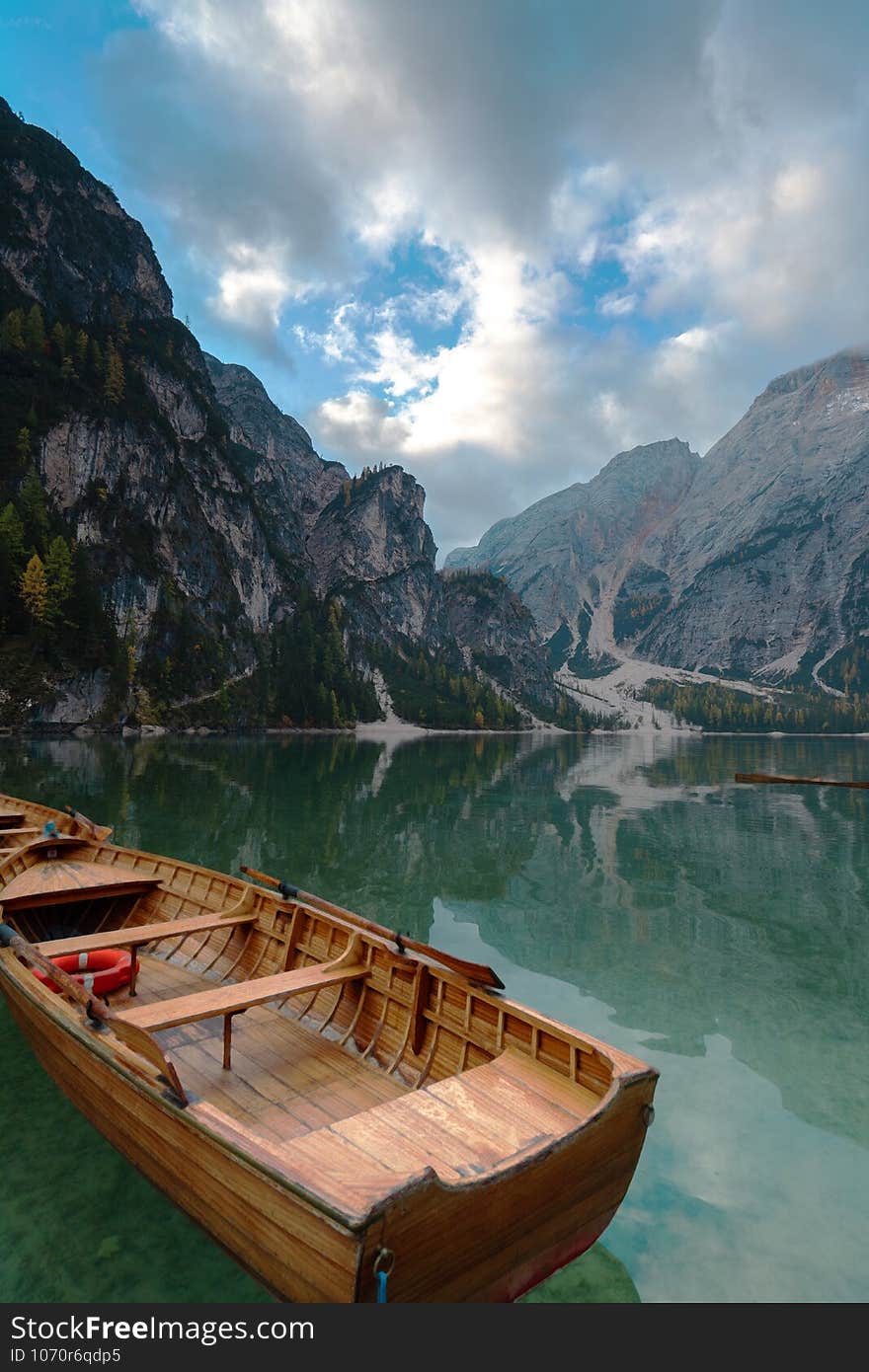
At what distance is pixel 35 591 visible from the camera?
90438mm

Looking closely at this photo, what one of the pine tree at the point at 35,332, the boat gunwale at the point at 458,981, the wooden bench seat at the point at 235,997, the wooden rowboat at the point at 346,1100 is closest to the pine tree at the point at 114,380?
the pine tree at the point at 35,332

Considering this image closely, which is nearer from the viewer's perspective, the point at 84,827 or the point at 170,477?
the point at 84,827

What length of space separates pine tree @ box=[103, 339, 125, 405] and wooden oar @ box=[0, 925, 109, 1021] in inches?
5814

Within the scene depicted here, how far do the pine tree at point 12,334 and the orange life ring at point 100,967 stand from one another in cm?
14639

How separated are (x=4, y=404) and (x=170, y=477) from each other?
33.3 meters

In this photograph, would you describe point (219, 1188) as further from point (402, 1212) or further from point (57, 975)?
point (57, 975)

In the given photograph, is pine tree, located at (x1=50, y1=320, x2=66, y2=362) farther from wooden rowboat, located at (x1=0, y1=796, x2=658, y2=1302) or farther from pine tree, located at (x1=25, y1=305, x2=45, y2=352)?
wooden rowboat, located at (x1=0, y1=796, x2=658, y2=1302)

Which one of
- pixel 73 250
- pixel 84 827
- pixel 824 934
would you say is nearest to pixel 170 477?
pixel 73 250

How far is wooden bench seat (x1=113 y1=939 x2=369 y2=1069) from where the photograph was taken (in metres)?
7.64

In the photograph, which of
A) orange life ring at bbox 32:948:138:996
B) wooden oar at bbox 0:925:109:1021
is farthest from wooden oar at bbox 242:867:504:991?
wooden oar at bbox 0:925:109:1021

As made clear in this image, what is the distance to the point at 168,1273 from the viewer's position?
6.55 metres

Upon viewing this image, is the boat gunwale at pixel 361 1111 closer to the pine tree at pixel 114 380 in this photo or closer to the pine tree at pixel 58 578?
the pine tree at pixel 58 578

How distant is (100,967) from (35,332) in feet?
506

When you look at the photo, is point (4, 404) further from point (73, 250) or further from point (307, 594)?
point (307, 594)
